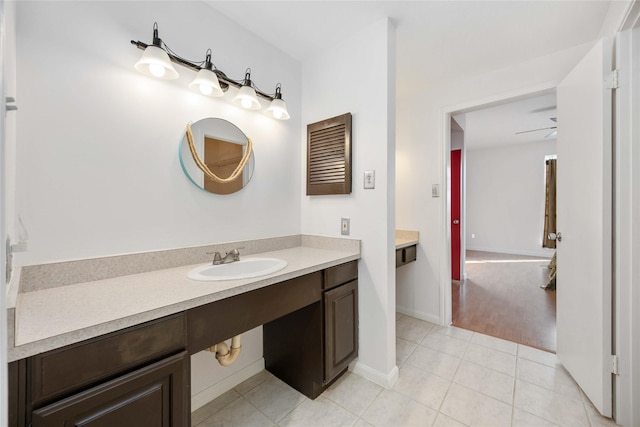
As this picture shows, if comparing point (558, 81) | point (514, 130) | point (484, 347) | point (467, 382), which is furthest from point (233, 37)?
point (514, 130)

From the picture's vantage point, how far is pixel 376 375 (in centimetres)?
174

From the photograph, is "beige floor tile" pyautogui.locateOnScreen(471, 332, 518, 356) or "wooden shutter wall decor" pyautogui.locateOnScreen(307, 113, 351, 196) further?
Answer: "beige floor tile" pyautogui.locateOnScreen(471, 332, 518, 356)

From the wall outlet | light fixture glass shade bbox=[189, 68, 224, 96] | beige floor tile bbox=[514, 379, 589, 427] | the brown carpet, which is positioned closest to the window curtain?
the brown carpet

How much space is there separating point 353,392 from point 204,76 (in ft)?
6.77

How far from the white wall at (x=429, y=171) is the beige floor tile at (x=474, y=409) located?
99 cm

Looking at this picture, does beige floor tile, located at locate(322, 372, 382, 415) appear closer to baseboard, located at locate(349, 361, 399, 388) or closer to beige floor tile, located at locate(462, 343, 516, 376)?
baseboard, located at locate(349, 361, 399, 388)

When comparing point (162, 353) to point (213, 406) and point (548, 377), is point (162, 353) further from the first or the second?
point (548, 377)

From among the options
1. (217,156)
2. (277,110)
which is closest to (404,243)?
(277,110)

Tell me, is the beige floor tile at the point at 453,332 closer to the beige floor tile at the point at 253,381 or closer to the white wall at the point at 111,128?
the beige floor tile at the point at 253,381

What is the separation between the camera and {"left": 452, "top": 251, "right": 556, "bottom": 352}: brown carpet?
7.85 feet

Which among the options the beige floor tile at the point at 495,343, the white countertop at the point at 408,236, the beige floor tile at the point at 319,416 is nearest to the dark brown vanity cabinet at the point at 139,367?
the beige floor tile at the point at 319,416

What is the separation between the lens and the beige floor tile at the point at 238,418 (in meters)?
1.42

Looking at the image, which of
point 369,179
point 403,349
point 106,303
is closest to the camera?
point 106,303

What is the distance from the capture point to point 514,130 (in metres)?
4.71
